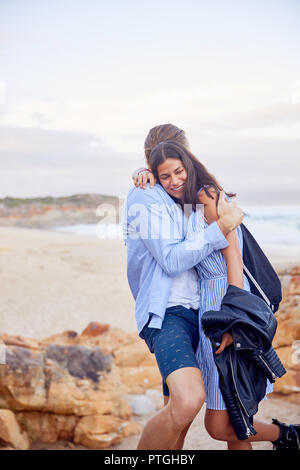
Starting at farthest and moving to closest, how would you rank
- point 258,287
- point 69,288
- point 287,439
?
point 69,288 → point 287,439 → point 258,287

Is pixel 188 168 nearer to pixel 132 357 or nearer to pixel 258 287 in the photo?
pixel 258 287

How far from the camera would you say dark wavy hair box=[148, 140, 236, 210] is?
240 centimetres

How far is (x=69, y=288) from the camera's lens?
12.0 metres

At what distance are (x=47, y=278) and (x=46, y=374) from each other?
9.15m

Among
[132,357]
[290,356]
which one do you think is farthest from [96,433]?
[290,356]

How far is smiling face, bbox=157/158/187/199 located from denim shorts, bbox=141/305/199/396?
21.2 inches

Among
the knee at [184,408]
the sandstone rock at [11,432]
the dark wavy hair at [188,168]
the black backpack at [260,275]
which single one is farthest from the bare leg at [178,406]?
the sandstone rock at [11,432]

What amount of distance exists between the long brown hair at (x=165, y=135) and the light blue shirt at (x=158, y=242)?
1.00 ft

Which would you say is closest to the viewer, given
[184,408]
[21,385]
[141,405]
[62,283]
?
[184,408]

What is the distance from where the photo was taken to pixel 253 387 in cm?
231

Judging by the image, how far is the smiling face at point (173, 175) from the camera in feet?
7.87

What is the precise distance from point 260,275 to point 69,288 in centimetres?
990

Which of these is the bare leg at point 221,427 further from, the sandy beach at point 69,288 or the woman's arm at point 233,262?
the sandy beach at point 69,288

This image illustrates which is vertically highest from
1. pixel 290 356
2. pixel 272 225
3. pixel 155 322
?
pixel 272 225
